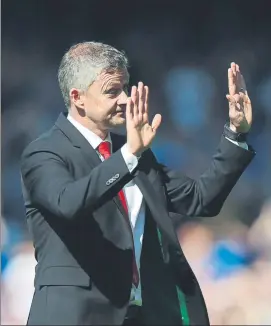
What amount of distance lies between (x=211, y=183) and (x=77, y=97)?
0.34 m

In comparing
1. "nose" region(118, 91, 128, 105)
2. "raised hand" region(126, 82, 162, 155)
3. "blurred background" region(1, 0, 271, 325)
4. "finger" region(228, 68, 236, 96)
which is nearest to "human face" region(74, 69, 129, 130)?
"nose" region(118, 91, 128, 105)

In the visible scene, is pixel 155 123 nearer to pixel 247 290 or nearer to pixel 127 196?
pixel 127 196

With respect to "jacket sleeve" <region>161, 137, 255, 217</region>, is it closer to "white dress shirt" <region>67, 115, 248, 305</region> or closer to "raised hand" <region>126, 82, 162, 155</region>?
"white dress shirt" <region>67, 115, 248, 305</region>

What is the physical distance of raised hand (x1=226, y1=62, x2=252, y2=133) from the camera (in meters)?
1.92

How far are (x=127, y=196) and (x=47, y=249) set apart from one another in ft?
0.71

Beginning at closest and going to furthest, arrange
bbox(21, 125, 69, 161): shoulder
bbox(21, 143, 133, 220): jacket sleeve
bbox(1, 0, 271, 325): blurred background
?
1. bbox(21, 143, 133, 220): jacket sleeve
2. bbox(21, 125, 69, 161): shoulder
3. bbox(1, 0, 271, 325): blurred background

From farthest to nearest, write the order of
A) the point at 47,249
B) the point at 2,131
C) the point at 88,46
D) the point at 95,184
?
the point at 2,131
the point at 88,46
the point at 47,249
the point at 95,184

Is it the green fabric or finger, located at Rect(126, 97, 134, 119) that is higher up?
finger, located at Rect(126, 97, 134, 119)

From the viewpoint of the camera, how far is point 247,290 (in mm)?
3248

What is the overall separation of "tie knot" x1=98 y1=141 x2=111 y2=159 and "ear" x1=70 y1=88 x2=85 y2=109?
3.6 inches

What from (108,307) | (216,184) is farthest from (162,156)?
(108,307)

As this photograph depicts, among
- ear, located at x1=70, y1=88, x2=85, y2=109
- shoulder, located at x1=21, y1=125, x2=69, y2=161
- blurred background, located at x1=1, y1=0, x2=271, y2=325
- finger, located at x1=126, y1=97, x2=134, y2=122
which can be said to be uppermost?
finger, located at x1=126, y1=97, x2=134, y2=122

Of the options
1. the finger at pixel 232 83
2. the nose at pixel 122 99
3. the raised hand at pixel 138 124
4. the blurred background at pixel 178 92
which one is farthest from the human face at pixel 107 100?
the blurred background at pixel 178 92

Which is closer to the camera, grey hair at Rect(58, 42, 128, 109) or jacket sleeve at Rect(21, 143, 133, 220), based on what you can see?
jacket sleeve at Rect(21, 143, 133, 220)
